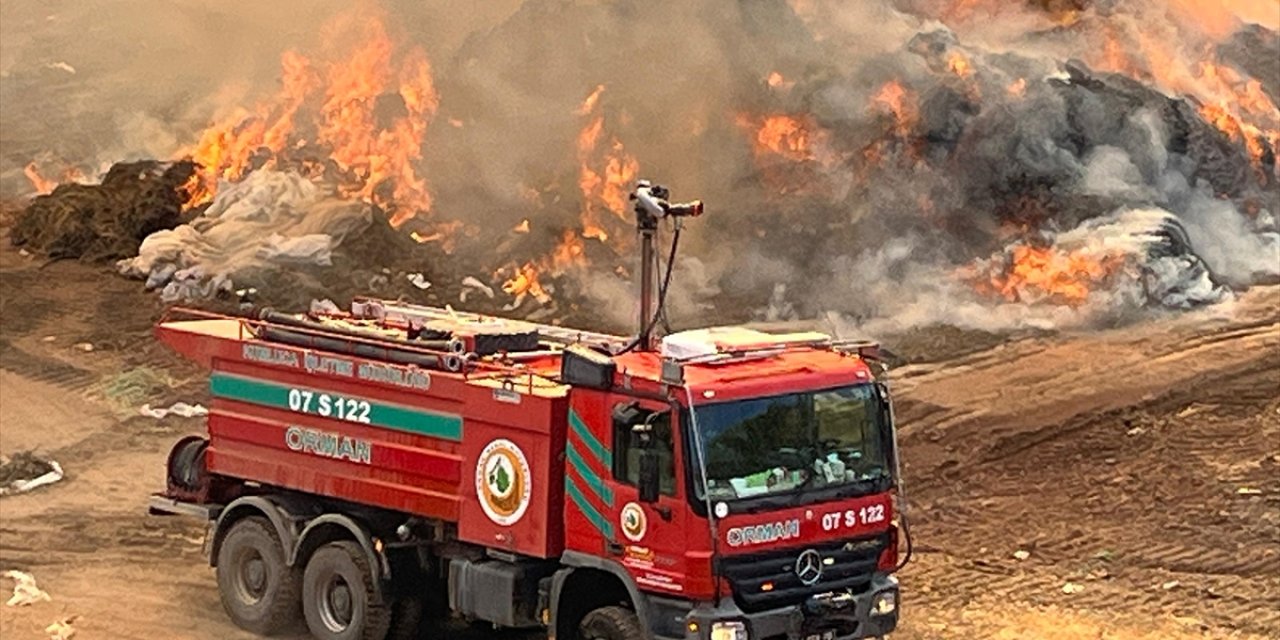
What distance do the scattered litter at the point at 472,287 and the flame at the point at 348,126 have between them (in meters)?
1.90

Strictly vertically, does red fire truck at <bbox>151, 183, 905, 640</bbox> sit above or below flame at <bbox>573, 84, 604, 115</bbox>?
below

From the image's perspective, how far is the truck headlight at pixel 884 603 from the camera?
13.2 metres

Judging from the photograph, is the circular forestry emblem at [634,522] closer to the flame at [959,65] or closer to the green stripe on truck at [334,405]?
the green stripe on truck at [334,405]

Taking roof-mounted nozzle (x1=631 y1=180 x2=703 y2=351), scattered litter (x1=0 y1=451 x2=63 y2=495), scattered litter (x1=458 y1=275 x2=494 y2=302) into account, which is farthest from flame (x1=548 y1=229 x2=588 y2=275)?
roof-mounted nozzle (x1=631 y1=180 x2=703 y2=351)

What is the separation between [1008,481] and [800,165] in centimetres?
873

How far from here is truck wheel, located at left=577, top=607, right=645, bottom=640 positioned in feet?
Result: 42.1

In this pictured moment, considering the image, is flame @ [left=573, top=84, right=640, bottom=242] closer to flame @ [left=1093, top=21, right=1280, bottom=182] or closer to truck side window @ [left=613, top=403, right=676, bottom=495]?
flame @ [left=1093, top=21, right=1280, bottom=182]

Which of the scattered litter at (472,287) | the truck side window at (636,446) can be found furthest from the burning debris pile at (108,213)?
the truck side window at (636,446)

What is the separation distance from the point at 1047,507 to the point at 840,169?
9.39 meters

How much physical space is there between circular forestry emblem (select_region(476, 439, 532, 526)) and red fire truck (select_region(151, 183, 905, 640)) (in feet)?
0.04

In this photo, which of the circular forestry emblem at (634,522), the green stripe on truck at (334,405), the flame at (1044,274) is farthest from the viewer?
the flame at (1044,274)

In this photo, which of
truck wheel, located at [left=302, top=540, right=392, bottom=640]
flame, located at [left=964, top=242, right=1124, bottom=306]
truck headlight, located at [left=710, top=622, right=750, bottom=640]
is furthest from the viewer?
flame, located at [left=964, top=242, right=1124, bottom=306]

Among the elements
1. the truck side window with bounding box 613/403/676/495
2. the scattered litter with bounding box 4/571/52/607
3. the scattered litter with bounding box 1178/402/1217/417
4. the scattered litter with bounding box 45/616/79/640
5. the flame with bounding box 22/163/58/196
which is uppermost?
the flame with bounding box 22/163/58/196

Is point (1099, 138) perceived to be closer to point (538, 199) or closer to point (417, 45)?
point (538, 199)
